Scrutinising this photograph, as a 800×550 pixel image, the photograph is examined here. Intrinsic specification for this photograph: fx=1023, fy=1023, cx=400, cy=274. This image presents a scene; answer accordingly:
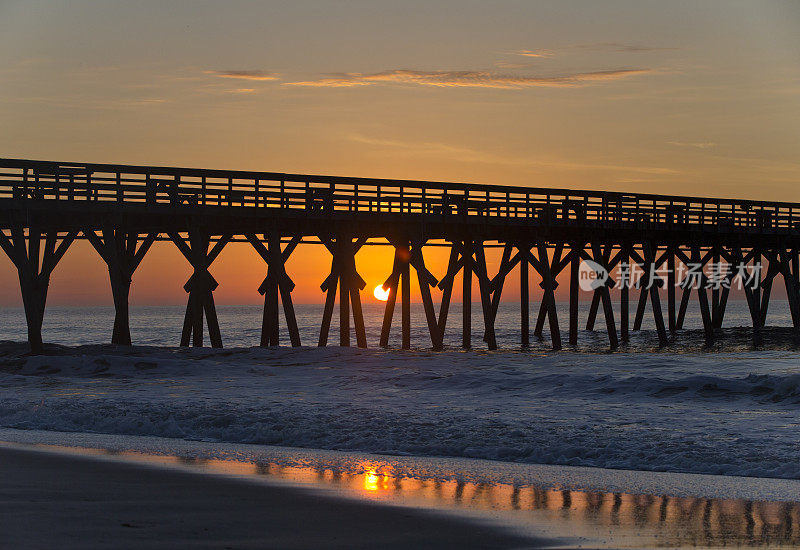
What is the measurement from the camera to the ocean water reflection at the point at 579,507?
26.3 feet

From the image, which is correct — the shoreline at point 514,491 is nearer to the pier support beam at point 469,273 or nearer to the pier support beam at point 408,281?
the pier support beam at point 408,281

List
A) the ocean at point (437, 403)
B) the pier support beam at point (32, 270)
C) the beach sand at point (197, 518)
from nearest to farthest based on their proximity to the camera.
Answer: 1. the beach sand at point (197, 518)
2. the ocean at point (437, 403)
3. the pier support beam at point (32, 270)

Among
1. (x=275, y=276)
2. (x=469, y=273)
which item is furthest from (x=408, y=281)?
(x=275, y=276)

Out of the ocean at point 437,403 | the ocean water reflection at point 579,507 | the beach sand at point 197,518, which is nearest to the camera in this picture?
the beach sand at point 197,518

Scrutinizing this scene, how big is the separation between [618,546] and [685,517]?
1.32m

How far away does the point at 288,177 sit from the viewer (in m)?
26.6

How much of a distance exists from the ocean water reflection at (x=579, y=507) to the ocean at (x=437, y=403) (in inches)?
75.9

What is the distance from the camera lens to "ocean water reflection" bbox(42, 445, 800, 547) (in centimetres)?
801

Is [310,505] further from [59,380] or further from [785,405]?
[59,380]

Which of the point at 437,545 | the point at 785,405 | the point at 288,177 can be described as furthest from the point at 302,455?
the point at 288,177

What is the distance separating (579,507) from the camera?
909 cm

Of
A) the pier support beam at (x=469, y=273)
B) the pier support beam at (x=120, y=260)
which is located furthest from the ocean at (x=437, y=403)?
the pier support beam at (x=469, y=273)

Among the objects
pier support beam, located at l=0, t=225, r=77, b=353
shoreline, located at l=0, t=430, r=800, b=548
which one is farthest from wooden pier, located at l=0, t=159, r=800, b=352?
shoreline, located at l=0, t=430, r=800, b=548

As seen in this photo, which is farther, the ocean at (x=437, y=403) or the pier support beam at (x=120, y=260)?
the pier support beam at (x=120, y=260)
